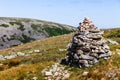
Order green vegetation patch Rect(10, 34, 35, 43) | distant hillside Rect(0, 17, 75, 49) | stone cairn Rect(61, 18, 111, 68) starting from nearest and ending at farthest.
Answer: stone cairn Rect(61, 18, 111, 68)
distant hillside Rect(0, 17, 75, 49)
green vegetation patch Rect(10, 34, 35, 43)

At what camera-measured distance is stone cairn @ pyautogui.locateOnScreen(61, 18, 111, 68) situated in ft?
123

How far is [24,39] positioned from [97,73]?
14012 centimetres

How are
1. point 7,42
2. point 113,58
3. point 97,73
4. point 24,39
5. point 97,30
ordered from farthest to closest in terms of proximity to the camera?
point 24,39, point 7,42, point 97,30, point 113,58, point 97,73

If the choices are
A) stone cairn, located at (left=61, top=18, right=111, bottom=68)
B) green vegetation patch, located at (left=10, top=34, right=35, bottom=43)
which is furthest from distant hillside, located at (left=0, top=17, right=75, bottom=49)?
stone cairn, located at (left=61, top=18, right=111, bottom=68)

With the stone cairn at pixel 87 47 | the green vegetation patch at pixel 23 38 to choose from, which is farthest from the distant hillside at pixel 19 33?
the stone cairn at pixel 87 47

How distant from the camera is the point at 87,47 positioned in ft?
125

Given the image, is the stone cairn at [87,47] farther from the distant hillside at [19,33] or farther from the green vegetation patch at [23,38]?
the green vegetation patch at [23,38]

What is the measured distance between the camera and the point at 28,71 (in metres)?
40.2

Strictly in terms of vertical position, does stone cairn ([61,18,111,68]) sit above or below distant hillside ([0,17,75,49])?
above

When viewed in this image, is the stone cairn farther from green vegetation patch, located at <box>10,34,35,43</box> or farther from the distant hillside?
green vegetation patch, located at <box>10,34,35,43</box>

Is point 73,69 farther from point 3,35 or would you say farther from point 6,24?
point 6,24

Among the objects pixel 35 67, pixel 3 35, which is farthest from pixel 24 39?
pixel 35 67

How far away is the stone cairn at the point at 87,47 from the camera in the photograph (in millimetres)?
37469

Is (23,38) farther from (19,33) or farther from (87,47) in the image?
(87,47)
